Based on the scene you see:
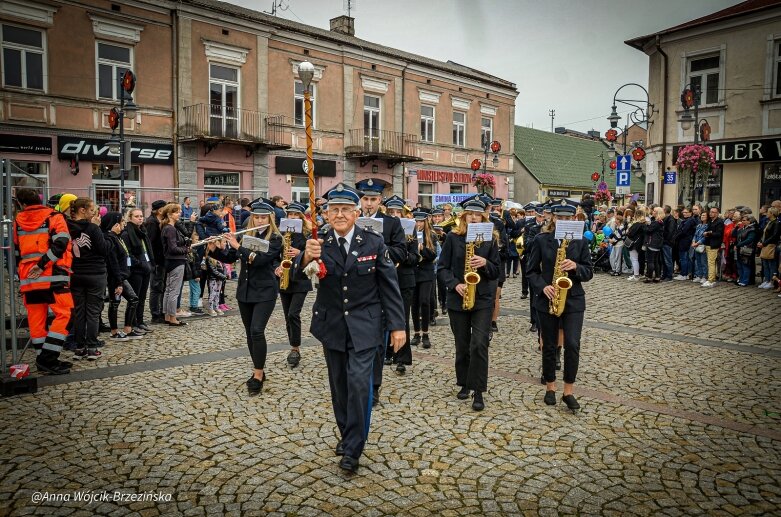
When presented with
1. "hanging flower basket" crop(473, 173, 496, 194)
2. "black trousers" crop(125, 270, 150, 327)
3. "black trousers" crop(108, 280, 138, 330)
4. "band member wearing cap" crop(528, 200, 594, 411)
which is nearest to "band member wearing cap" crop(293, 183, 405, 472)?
"band member wearing cap" crop(528, 200, 594, 411)

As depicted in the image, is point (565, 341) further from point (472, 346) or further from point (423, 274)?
point (423, 274)

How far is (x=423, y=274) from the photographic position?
8.57 metres

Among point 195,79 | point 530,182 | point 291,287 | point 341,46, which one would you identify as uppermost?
point 341,46

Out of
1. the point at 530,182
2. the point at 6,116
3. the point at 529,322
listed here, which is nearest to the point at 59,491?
the point at 529,322

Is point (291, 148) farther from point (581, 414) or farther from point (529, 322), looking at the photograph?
point (581, 414)

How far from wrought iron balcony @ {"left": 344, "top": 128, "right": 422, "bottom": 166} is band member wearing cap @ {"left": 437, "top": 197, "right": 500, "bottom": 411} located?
20885 millimetres

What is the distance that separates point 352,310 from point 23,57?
748 inches

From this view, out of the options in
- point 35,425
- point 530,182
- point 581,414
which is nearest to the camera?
point 35,425

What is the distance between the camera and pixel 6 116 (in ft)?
58.1

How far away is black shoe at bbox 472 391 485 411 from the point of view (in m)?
5.82

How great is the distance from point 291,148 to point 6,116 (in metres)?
10.6

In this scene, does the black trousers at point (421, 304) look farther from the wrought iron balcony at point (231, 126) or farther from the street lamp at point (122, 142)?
the wrought iron balcony at point (231, 126)

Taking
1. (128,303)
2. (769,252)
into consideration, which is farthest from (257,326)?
(769,252)

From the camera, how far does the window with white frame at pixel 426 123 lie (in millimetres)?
30656
